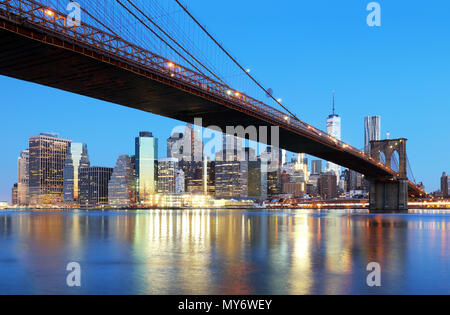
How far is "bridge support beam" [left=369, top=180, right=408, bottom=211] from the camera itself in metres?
83.2

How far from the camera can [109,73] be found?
1177 inches

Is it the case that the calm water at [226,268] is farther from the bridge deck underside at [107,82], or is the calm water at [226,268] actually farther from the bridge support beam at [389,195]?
the bridge support beam at [389,195]

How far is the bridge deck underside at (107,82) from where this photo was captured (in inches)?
1012

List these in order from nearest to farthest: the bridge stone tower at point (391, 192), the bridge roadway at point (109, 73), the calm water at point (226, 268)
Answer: the calm water at point (226, 268) → the bridge roadway at point (109, 73) → the bridge stone tower at point (391, 192)

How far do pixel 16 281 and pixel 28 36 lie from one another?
49.6 ft

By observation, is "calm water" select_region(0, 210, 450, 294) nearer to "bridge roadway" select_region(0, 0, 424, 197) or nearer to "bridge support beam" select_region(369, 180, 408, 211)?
"bridge roadway" select_region(0, 0, 424, 197)

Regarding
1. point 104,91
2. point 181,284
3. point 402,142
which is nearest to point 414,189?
point 402,142

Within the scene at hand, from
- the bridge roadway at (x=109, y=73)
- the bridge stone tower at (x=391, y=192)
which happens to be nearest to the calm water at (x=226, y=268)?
the bridge roadway at (x=109, y=73)

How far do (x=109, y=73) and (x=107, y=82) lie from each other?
229 cm

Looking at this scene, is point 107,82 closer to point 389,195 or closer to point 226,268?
point 226,268

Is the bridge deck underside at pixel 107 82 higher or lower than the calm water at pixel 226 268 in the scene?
higher

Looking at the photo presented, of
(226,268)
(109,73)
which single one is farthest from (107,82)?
(226,268)

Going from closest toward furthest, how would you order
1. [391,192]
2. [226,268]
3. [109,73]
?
[226,268], [109,73], [391,192]
